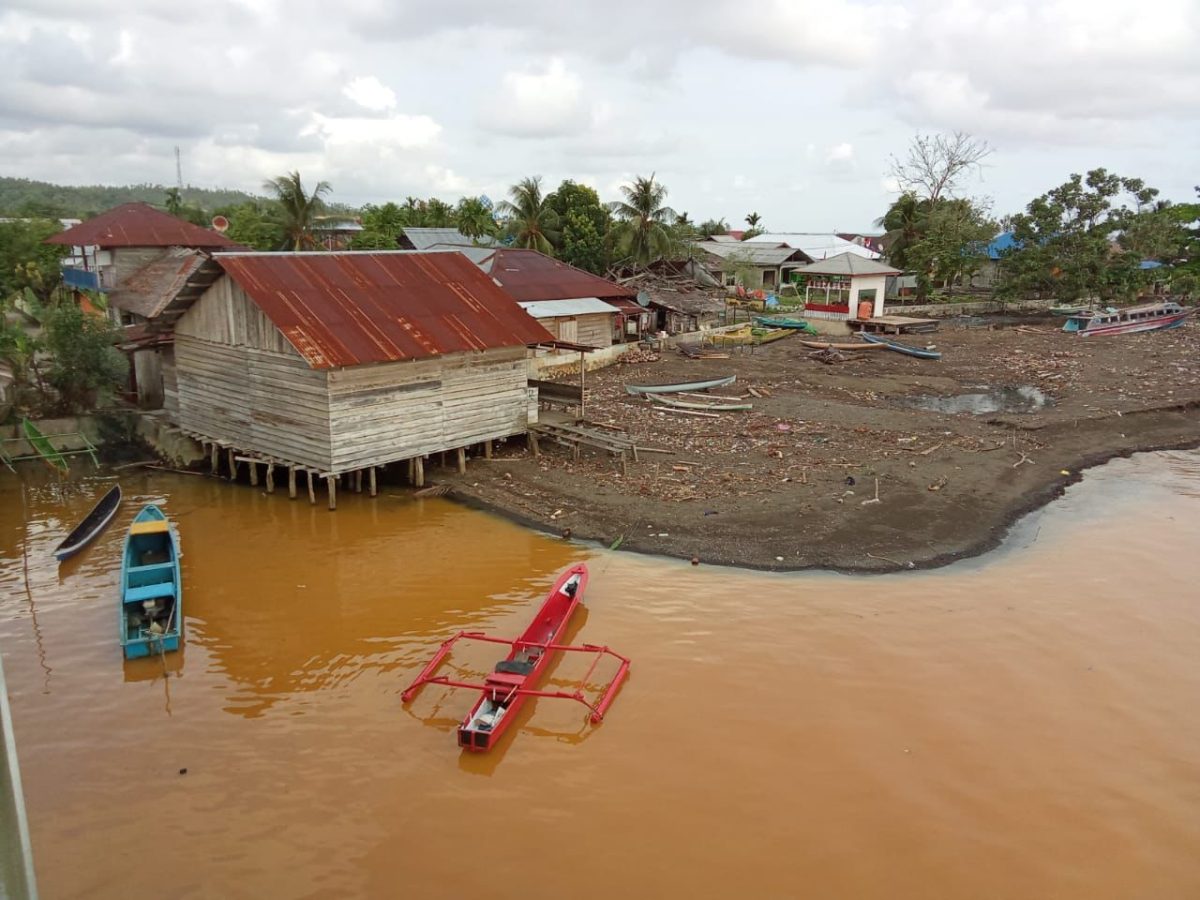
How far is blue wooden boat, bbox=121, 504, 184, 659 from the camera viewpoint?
13.1 meters

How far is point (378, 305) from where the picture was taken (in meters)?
19.9

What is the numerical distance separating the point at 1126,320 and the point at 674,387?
29.0 metres

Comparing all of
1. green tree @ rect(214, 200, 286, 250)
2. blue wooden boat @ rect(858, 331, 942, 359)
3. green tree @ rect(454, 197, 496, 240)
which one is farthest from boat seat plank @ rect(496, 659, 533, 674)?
green tree @ rect(454, 197, 496, 240)

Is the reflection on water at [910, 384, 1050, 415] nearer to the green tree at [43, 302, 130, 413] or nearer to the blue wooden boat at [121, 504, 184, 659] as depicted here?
the blue wooden boat at [121, 504, 184, 659]

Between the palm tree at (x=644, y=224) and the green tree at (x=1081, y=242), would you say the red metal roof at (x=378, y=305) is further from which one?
the green tree at (x=1081, y=242)

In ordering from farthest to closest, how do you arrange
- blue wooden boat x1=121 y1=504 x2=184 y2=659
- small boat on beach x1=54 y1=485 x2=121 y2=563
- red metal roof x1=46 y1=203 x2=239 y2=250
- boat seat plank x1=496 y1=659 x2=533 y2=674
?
red metal roof x1=46 y1=203 x2=239 y2=250
small boat on beach x1=54 y1=485 x2=121 y2=563
blue wooden boat x1=121 y1=504 x2=184 y2=659
boat seat plank x1=496 y1=659 x2=533 y2=674

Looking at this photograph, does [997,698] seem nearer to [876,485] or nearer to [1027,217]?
[876,485]

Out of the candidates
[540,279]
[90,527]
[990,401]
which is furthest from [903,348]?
[90,527]

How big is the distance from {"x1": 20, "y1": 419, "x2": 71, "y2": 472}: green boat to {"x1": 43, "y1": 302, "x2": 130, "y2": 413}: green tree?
157 cm

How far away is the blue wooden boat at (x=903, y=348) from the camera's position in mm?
36812

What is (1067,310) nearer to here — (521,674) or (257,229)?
(257,229)

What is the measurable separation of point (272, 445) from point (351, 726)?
397 inches

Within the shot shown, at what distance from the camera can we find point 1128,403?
92.6ft

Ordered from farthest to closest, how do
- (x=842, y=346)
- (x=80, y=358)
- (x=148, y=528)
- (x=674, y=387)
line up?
(x=842, y=346) < (x=674, y=387) < (x=80, y=358) < (x=148, y=528)
